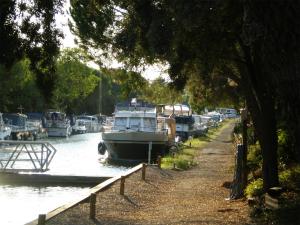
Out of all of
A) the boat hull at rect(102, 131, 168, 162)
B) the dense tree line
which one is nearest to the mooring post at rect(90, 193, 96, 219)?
the dense tree line

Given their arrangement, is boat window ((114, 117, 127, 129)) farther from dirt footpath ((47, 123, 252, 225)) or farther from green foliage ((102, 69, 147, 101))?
green foliage ((102, 69, 147, 101))

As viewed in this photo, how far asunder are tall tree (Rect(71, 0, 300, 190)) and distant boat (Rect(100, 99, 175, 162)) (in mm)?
22747

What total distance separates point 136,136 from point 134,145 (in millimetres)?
603

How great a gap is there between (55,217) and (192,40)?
4734mm

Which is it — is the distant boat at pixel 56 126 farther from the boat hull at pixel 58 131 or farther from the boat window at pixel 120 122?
the boat window at pixel 120 122

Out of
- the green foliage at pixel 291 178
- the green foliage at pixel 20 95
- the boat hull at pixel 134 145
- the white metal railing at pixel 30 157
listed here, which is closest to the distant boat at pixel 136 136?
the boat hull at pixel 134 145

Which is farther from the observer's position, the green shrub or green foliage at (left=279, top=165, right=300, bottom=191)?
the green shrub

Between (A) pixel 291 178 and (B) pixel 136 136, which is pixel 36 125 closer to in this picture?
(B) pixel 136 136

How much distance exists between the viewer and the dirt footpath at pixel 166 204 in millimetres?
13414

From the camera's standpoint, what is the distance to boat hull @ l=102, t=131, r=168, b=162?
40219 millimetres

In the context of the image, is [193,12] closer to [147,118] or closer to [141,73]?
[141,73]

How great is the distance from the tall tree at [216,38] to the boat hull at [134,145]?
906 inches

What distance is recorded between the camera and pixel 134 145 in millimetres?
40250

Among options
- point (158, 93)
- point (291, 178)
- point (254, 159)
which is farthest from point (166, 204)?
point (158, 93)
